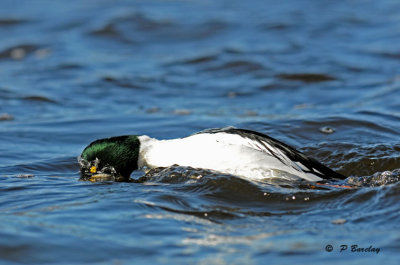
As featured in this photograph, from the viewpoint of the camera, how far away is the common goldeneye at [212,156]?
6344 millimetres

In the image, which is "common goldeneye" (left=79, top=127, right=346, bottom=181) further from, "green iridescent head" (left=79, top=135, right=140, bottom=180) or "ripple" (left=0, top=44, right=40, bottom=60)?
"ripple" (left=0, top=44, right=40, bottom=60)

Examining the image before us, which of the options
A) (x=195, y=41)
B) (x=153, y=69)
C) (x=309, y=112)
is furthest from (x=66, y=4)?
(x=309, y=112)

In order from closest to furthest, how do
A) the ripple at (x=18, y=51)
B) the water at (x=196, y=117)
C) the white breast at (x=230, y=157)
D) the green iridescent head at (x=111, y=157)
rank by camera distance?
the water at (x=196, y=117) → the white breast at (x=230, y=157) → the green iridescent head at (x=111, y=157) → the ripple at (x=18, y=51)

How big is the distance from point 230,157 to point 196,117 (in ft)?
11.7

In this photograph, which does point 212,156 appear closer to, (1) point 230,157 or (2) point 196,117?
(1) point 230,157

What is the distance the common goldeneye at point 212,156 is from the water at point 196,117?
0.43 ft

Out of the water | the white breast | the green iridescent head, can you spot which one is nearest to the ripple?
the water

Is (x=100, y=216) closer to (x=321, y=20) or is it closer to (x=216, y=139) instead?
(x=216, y=139)

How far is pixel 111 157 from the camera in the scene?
677 cm

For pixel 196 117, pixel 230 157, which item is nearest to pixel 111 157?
pixel 230 157

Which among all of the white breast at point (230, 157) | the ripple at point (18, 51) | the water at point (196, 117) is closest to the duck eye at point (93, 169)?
the water at point (196, 117)

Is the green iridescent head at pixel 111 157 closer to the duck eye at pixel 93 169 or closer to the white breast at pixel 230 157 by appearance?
the duck eye at pixel 93 169

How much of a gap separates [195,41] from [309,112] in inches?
219

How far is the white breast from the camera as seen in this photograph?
6332 mm
